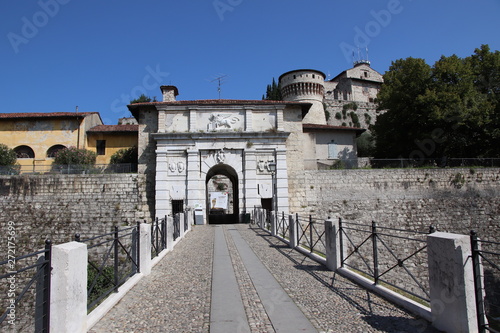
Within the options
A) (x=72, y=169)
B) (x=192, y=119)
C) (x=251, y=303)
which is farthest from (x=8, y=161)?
(x=251, y=303)

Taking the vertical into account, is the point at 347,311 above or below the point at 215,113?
below

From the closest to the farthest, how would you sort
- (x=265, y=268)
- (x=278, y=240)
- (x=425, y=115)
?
(x=265, y=268) < (x=278, y=240) < (x=425, y=115)

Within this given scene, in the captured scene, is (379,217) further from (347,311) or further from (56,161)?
(56,161)

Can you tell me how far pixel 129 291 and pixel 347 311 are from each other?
13.1 feet

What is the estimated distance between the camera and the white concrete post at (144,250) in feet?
25.0

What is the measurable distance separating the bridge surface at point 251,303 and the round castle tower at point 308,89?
1575 inches

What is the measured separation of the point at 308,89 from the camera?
47.2 m

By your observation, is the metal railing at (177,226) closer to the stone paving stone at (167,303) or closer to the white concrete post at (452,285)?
the stone paving stone at (167,303)

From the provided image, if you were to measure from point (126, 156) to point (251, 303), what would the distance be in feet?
75.3

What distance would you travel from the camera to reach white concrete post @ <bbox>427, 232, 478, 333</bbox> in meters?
3.93

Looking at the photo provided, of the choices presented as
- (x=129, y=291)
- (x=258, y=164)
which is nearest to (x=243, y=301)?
(x=129, y=291)

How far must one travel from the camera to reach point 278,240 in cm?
1352

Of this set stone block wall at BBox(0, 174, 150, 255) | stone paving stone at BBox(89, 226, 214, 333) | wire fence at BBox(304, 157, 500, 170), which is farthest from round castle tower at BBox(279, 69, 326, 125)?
A: stone paving stone at BBox(89, 226, 214, 333)

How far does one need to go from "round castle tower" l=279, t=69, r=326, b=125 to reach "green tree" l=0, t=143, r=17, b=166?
110 ft
